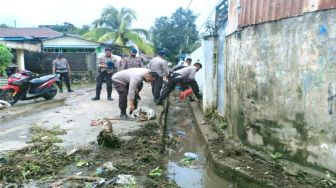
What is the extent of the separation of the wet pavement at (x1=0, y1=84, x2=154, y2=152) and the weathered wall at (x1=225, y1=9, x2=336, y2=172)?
8.11ft

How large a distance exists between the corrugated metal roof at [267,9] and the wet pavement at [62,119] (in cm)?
295

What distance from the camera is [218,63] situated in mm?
8867

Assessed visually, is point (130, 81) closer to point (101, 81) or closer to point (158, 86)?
point (158, 86)

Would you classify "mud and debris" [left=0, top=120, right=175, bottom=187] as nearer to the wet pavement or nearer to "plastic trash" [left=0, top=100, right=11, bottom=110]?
the wet pavement

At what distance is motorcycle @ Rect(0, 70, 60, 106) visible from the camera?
10.2 metres

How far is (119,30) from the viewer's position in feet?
90.3

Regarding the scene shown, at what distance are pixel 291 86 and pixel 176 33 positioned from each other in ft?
101

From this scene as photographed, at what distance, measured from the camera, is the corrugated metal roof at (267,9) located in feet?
13.6

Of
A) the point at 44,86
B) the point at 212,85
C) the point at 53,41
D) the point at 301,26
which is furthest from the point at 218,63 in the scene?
the point at 53,41

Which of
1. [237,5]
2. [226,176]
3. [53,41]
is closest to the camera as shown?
[226,176]

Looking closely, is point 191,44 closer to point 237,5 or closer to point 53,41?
point 53,41

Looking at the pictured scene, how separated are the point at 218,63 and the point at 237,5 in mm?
2775

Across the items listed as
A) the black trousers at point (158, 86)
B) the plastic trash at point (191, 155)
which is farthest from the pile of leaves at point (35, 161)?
the black trousers at point (158, 86)

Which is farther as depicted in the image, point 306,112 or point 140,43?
point 140,43
